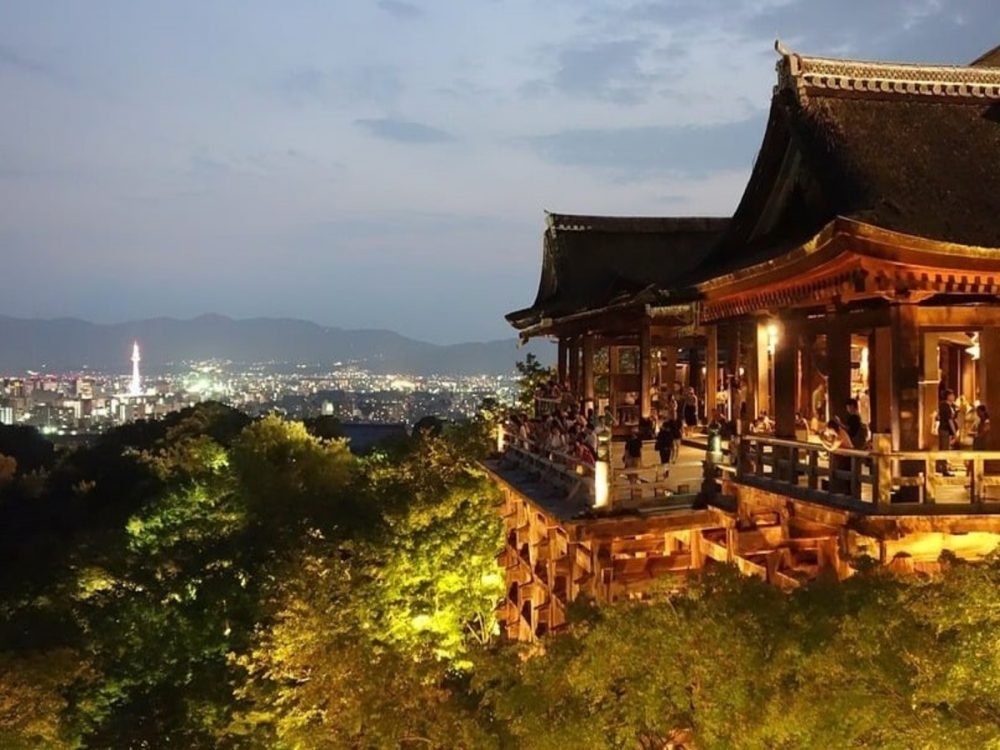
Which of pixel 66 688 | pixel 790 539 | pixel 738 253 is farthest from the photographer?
pixel 66 688

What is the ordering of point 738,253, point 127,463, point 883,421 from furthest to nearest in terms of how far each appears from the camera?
point 127,463 → point 738,253 → point 883,421

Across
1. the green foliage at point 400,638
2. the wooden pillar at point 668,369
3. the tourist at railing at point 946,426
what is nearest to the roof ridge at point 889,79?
the tourist at railing at point 946,426

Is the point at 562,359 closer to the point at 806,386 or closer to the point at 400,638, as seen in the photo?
the point at 400,638

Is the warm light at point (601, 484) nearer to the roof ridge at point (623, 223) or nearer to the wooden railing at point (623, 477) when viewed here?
the wooden railing at point (623, 477)

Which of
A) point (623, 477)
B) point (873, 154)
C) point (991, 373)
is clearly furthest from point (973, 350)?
point (623, 477)

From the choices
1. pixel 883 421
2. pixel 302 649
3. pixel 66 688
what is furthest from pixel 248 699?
pixel 883 421

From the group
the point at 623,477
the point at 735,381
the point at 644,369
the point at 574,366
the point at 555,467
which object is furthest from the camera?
the point at 574,366

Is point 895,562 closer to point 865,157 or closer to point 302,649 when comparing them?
point 865,157
